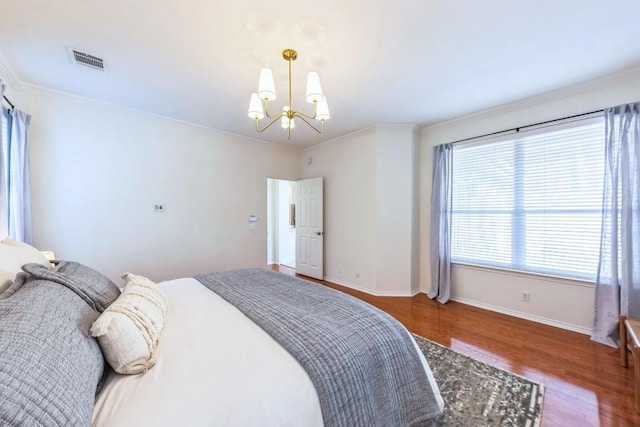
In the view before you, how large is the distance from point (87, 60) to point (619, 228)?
5.02 metres

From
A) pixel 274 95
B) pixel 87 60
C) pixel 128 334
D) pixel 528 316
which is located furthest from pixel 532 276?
pixel 87 60

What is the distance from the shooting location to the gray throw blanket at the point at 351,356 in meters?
1.04

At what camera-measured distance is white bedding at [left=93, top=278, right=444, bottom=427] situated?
0.80 meters

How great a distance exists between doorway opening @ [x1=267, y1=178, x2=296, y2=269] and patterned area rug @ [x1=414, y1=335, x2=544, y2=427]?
4.54 m

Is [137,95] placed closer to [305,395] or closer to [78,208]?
[78,208]

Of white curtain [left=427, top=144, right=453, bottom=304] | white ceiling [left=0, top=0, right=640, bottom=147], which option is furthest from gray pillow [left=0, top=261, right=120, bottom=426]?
white curtain [left=427, top=144, right=453, bottom=304]

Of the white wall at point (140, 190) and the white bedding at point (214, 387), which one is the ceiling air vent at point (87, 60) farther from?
the white bedding at point (214, 387)

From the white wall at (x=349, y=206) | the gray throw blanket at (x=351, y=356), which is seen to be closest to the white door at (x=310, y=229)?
the white wall at (x=349, y=206)

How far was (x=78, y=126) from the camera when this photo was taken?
2.95 m

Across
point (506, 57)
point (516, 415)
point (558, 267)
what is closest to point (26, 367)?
point (516, 415)

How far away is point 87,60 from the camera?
87.1 inches

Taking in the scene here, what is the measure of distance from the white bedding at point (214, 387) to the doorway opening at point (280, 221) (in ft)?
16.6

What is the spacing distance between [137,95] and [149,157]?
32.7 inches

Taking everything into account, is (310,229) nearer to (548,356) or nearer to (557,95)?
(548,356)
